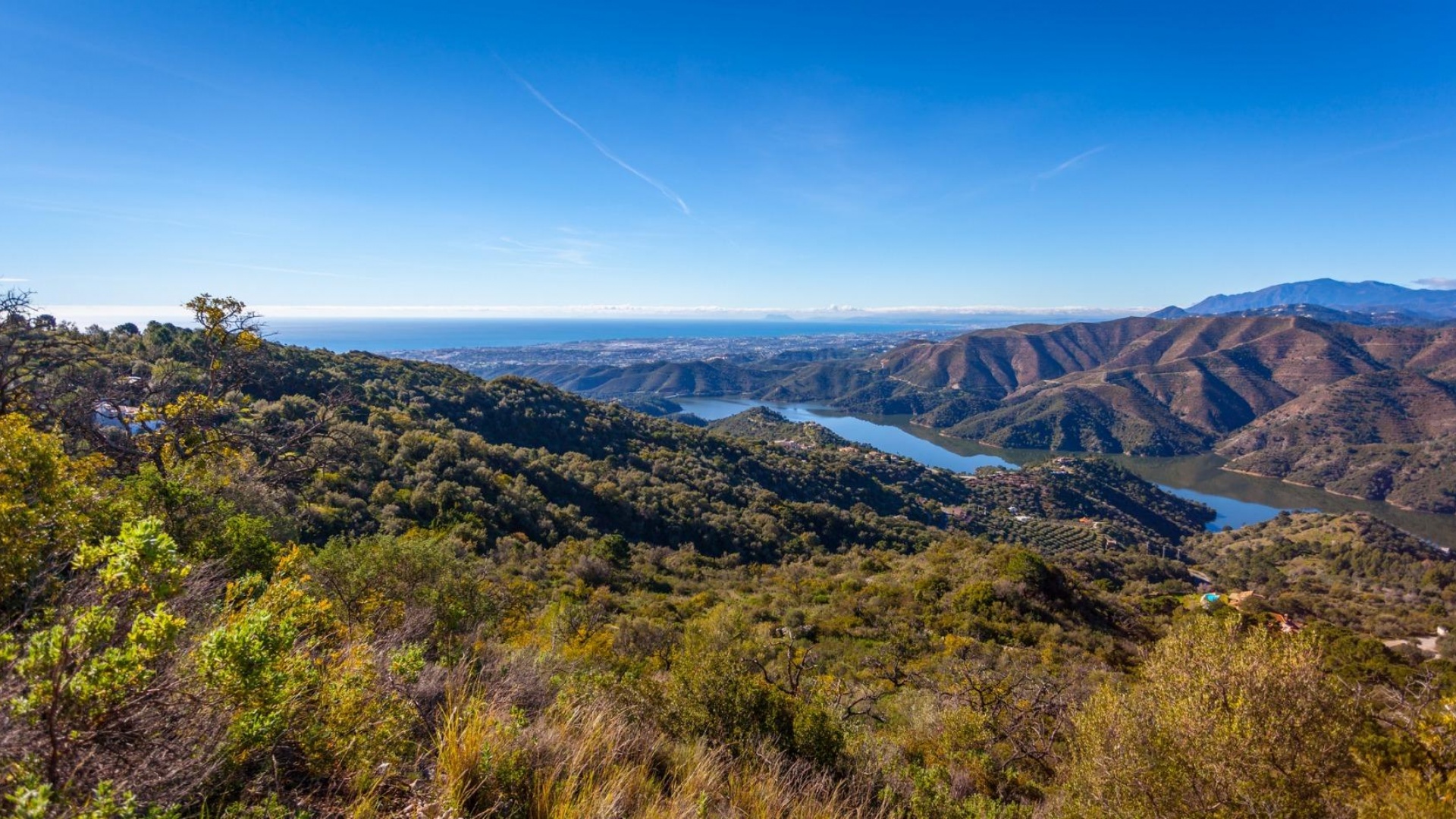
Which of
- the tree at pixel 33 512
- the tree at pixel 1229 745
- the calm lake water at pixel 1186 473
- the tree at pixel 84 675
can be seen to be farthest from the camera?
the calm lake water at pixel 1186 473

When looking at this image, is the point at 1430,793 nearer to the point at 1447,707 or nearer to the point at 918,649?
the point at 1447,707

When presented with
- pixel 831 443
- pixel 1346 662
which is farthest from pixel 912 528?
pixel 831 443

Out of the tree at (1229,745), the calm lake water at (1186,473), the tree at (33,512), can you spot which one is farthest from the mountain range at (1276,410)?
the tree at (33,512)

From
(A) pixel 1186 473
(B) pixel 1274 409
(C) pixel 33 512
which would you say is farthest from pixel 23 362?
(B) pixel 1274 409

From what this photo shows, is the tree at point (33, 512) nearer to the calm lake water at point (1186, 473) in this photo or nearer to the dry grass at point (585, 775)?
A: the dry grass at point (585, 775)

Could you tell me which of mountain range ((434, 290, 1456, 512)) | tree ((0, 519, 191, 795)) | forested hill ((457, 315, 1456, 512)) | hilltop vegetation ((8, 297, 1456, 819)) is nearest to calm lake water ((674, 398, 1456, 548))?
mountain range ((434, 290, 1456, 512))

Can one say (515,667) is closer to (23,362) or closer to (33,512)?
(33,512)

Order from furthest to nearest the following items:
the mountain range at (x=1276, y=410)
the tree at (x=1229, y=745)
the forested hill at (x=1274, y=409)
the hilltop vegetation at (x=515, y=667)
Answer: the forested hill at (x=1274, y=409) → the mountain range at (x=1276, y=410) → the tree at (x=1229, y=745) → the hilltop vegetation at (x=515, y=667)
